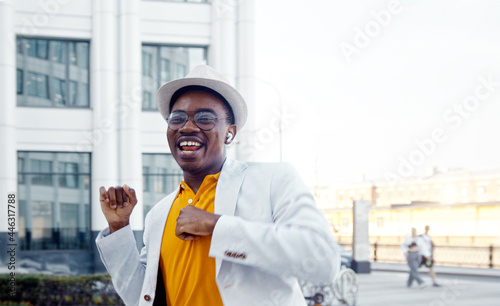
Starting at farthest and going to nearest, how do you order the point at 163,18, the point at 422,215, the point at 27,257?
the point at 422,215 < the point at 163,18 < the point at 27,257

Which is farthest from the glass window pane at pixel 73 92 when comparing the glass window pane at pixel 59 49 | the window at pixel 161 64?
the window at pixel 161 64

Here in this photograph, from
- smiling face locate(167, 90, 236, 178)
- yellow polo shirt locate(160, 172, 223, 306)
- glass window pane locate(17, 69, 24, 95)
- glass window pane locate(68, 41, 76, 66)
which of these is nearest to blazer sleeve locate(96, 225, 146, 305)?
yellow polo shirt locate(160, 172, 223, 306)

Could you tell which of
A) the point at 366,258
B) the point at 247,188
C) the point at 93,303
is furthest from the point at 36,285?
the point at 366,258

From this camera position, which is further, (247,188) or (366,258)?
(366,258)

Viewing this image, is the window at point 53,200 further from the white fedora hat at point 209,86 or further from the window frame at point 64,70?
the white fedora hat at point 209,86

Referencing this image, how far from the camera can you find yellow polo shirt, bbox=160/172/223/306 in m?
1.56

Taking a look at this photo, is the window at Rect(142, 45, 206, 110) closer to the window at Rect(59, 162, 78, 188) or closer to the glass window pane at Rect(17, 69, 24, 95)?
the window at Rect(59, 162, 78, 188)

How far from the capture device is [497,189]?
58.2 m

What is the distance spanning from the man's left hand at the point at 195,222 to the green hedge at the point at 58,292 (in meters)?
8.10

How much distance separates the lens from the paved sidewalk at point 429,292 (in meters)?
13.1

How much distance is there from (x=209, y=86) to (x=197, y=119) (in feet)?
0.39

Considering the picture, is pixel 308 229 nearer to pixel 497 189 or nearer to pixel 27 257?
pixel 27 257

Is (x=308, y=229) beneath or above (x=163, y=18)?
beneath

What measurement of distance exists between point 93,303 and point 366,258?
551 inches
